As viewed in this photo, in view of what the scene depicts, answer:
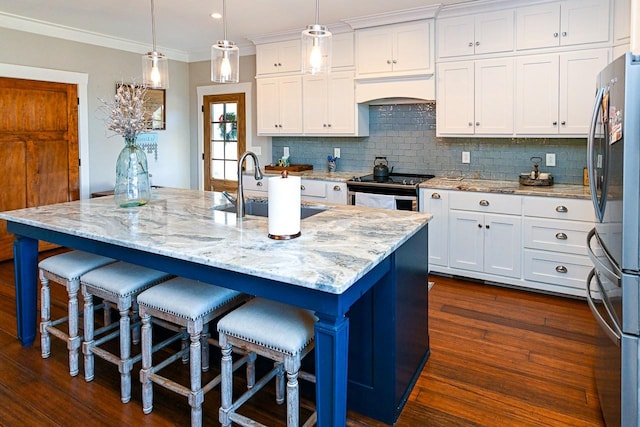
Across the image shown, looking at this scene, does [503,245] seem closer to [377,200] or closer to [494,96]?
[377,200]

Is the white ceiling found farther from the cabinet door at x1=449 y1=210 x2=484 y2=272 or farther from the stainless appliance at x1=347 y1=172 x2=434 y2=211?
the cabinet door at x1=449 y1=210 x2=484 y2=272

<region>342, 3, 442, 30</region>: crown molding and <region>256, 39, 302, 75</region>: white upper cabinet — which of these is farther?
<region>256, 39, 302, 75</region>: white upper cabinet

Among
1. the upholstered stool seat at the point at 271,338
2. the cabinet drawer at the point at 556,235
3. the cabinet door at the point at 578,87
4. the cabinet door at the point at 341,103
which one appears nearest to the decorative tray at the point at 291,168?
the cabinet door at the point at 341,103

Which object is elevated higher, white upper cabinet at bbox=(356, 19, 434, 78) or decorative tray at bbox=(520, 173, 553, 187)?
white upper cabinet at bbox=(356, 19, 434, 78)

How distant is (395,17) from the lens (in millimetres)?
4172

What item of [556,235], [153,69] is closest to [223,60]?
[153,69]

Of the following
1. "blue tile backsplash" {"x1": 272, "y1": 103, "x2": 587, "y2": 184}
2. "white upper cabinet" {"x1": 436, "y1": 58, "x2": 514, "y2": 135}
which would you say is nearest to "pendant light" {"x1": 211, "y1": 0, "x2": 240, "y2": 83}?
"white upper cabinet" {"x1": 436, "y1": 58, "x2": 514, "y2": 135}

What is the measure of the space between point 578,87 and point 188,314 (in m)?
3.46

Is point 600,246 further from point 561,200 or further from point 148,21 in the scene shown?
point 148,21

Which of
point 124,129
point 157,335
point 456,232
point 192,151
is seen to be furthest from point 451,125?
point 192,151

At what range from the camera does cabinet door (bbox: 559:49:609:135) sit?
346cm

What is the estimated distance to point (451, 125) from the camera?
4.11 m

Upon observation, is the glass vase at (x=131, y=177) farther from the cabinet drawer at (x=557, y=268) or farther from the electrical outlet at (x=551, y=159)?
the electrical outlet at (x=551, y=159)

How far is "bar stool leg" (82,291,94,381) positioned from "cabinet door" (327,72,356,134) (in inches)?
124
